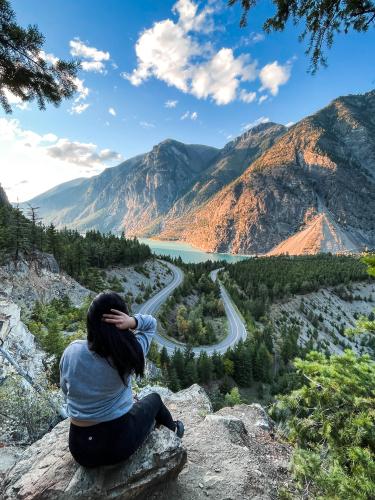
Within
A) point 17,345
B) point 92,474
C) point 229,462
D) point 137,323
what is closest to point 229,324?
point 17,345

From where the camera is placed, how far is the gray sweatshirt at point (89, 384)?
2777 mm

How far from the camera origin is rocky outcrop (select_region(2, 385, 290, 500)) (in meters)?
3.05

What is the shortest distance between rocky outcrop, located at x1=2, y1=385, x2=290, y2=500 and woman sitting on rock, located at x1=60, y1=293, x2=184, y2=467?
0.27 m

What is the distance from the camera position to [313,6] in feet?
11.7

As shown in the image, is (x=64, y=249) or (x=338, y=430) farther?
(x=64, y=249)

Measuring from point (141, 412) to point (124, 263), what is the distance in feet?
194

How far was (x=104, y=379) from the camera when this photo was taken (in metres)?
2.81

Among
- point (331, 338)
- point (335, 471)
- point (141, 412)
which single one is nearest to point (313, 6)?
point (141, 412)

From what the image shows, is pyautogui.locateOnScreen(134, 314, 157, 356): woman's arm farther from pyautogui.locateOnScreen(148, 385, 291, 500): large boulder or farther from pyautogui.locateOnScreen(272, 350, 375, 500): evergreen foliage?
pyautogui.locateOnScreen(272, 350, 375, 500): evergreen foliage

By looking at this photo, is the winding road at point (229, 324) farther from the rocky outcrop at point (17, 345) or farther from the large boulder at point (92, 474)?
the large boulder at point (92, 474)

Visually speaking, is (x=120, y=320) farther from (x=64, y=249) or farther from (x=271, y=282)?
(x=271, y=282)

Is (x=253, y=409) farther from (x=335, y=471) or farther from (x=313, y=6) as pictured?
(x=313, y=6)

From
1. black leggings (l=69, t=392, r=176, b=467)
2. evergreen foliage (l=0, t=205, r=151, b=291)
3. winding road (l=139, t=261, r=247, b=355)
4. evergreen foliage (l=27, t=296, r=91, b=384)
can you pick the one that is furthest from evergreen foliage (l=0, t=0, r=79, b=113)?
winding road (l=139, t=261, r=247, b=355)

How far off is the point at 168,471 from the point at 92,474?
95 cm
